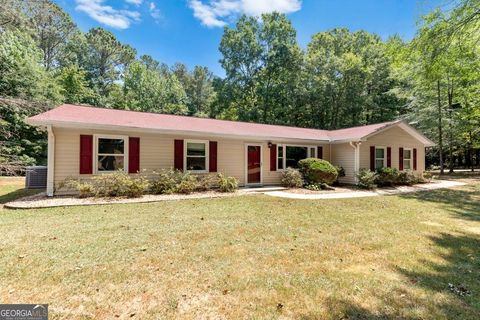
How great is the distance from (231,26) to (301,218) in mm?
27452

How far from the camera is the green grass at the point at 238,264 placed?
2.74 metres

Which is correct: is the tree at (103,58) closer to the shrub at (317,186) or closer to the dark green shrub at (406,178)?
the shrub at (317,186)

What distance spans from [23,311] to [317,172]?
1159cm

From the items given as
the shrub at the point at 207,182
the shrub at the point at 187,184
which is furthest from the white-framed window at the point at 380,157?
the shrub at the point at 187,184

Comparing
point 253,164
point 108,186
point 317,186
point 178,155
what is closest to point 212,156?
point 178,155

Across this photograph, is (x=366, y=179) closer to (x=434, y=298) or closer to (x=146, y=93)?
(x=434, y=298)

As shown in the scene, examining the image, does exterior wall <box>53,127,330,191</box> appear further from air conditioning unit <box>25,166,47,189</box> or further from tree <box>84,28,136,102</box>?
tree <box>84,28,136,102</box>

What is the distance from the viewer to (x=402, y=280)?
3391 millimetres

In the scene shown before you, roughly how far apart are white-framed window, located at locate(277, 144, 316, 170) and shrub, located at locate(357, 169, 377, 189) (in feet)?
9.30

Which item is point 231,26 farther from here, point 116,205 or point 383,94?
point 116,205

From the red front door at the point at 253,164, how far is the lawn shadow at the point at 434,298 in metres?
9.07

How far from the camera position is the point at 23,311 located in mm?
2625

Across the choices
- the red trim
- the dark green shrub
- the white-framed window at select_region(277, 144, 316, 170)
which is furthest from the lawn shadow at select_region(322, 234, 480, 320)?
the dark green shrub

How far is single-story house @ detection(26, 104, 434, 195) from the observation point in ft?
29.9
